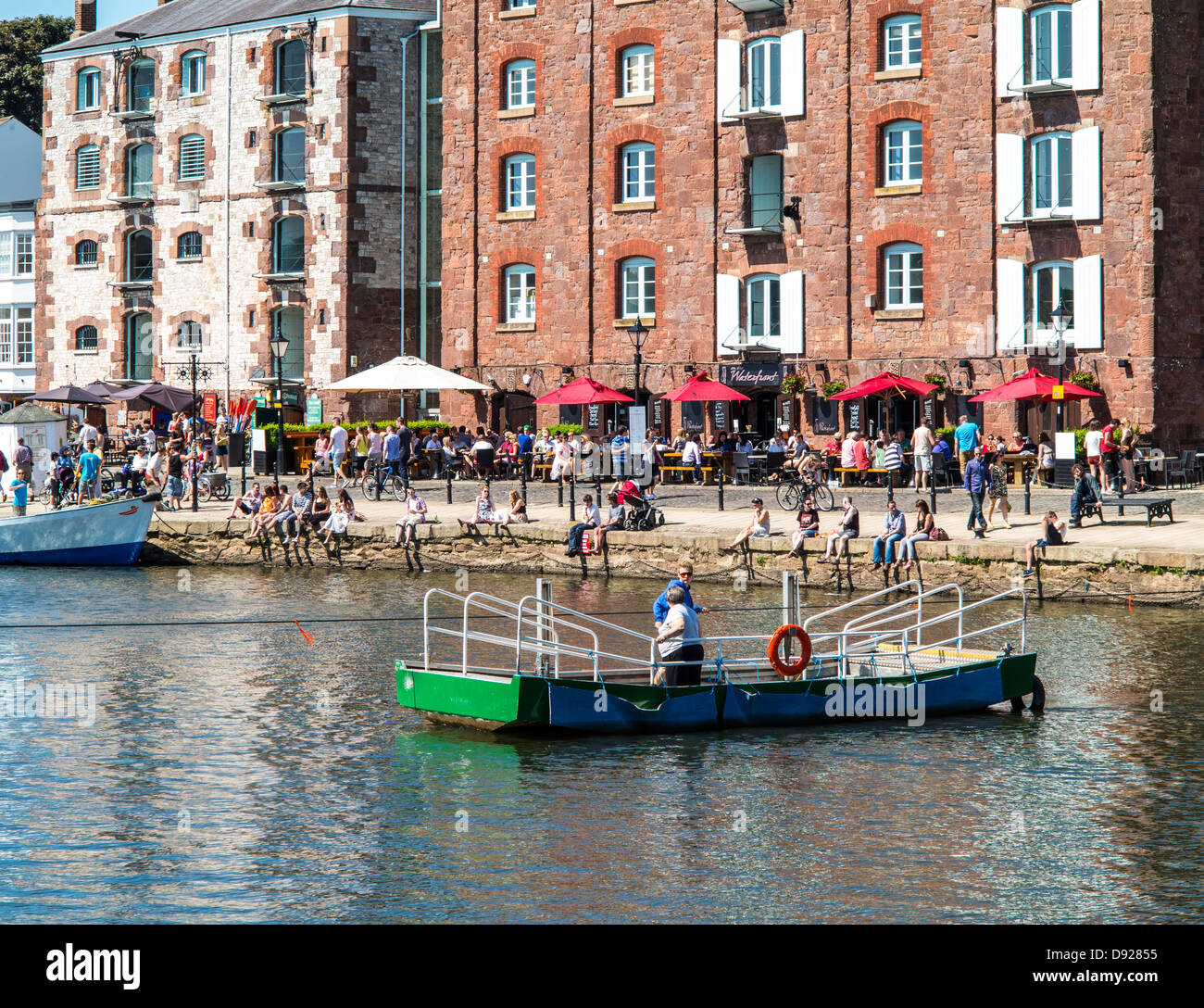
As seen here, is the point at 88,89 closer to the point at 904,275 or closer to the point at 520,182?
the point at 520,182

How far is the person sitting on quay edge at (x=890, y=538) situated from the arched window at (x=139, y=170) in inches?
1525

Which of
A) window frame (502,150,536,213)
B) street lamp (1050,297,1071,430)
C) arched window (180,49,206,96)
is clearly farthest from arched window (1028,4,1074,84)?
arched window (180,49,206,96)

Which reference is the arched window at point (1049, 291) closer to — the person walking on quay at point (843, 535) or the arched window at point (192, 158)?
the person walking on quay at point (843, 535)

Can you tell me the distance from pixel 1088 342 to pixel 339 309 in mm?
25417

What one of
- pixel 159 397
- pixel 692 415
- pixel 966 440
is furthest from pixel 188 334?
pixel 966 440

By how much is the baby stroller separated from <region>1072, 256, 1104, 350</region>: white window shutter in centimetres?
1386

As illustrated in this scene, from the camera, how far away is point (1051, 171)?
4269cm

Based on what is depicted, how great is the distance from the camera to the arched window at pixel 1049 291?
139 feet

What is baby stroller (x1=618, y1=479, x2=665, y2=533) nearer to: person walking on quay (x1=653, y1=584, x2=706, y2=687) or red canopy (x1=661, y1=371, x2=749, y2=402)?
red canopy (x1=661, y1=371, x2=749, y2=402)

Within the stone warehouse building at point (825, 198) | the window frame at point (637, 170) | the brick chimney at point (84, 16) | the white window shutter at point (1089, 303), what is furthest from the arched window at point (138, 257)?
the white window shutter at point (1089, 303)

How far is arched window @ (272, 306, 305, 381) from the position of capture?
57.2m

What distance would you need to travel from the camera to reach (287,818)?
53.3 ft

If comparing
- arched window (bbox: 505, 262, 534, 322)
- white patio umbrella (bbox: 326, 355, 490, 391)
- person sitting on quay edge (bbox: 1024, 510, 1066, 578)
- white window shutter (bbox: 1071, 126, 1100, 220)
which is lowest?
person sitting on quay edge (bbox: 1024, 510, 1066, 578)

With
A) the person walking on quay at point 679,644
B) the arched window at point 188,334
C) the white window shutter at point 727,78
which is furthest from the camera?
the arched window at point 188,334
